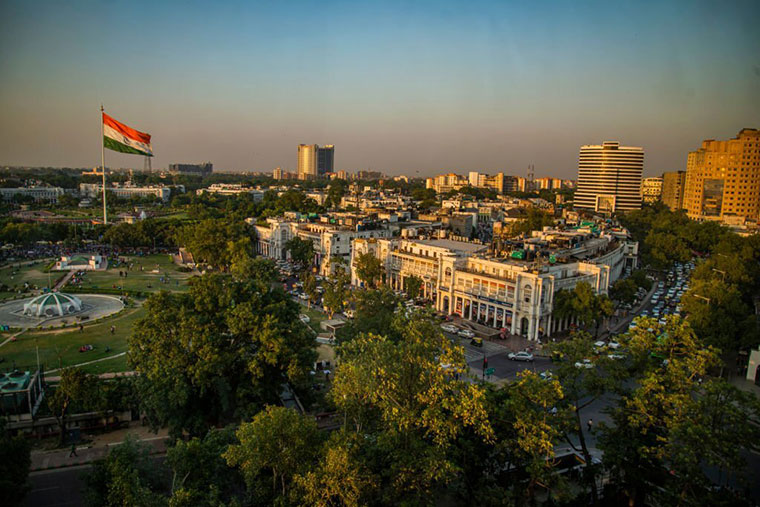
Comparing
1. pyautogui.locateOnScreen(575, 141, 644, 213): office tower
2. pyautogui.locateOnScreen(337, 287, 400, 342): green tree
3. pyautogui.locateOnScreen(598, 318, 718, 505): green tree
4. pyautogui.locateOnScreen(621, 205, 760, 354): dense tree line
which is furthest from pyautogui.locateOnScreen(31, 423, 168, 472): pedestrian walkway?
pyautogui.locateOnScreen(575, 141, 644, 213): office tower

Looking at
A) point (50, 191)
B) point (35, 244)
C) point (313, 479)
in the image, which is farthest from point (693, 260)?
point (50, 191)

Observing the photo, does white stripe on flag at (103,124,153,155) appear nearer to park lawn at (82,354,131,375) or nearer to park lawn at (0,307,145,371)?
park lawn at (0,307,145,371)

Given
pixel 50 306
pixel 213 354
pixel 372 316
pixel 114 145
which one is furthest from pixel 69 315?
pixel 114 145

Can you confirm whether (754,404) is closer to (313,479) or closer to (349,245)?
(313,479)

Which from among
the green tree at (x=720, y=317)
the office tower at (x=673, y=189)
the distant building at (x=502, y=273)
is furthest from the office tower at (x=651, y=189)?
the green tree at (x=720, y=317)

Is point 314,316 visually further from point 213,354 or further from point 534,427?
point 534,427

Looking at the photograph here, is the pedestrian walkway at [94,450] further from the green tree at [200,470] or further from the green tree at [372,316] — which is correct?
the green tree at [372,316]

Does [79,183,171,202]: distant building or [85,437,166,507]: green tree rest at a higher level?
[79,183,171,202]: distant building
